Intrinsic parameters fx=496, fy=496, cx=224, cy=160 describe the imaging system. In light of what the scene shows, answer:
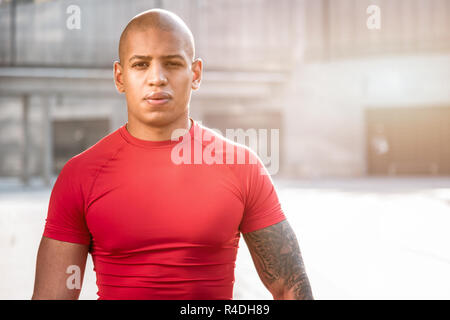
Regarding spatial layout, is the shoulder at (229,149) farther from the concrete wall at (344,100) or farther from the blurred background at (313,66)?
the concrete wall at (344,100)

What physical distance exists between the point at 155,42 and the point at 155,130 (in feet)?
0.96

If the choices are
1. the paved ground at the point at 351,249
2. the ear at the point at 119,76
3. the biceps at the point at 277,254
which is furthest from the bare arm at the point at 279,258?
→ the paved ground at the point at 351,249

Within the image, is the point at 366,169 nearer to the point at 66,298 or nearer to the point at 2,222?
the point at 2,222

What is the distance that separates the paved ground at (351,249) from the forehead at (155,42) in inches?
140

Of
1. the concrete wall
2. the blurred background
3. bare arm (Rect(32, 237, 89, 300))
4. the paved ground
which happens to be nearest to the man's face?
bare arm (Rect(32, 237, 89, 300))

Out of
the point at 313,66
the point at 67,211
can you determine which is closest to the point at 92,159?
the point at 67,211

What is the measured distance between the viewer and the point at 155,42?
5.26 feet

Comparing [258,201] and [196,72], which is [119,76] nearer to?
[196,72]

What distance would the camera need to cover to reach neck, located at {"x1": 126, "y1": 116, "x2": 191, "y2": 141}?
5.55ft

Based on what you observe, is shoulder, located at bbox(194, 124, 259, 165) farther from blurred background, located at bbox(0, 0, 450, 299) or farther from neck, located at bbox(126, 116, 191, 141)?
blurred background, located at bbox(0, 0, 450, 299)

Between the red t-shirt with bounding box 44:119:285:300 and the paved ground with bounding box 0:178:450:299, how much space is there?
3288 mm

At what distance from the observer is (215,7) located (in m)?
25.4

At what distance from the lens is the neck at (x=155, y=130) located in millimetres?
1692
